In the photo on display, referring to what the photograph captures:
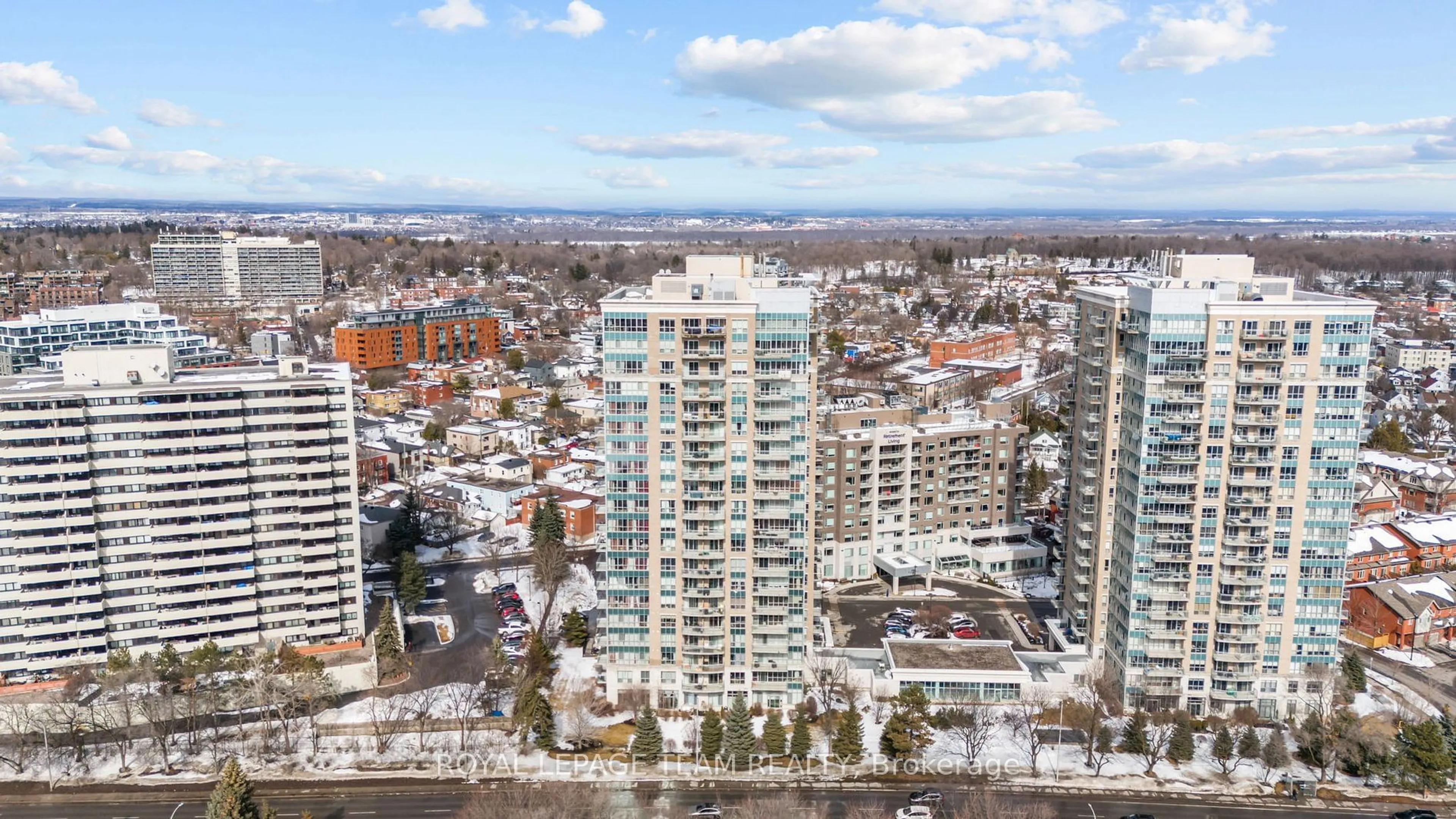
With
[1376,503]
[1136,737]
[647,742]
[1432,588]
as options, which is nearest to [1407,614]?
[1432,588]

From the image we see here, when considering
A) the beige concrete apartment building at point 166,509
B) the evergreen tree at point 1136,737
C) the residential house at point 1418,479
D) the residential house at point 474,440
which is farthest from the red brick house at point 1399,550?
the residential house at point 474,440

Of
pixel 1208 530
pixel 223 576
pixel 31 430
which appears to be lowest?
pixel 223 576

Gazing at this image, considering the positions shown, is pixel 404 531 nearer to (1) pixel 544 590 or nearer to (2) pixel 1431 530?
(1) pixel 544 590

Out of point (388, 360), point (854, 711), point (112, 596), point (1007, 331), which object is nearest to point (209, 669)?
point (112, 596)

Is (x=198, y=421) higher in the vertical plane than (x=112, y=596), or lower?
higher

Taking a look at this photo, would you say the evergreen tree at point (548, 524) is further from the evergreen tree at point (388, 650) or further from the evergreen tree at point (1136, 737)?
the evergreen tree at point (1136, 737)

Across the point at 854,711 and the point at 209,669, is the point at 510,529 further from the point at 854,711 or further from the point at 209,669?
the point at 854,711
